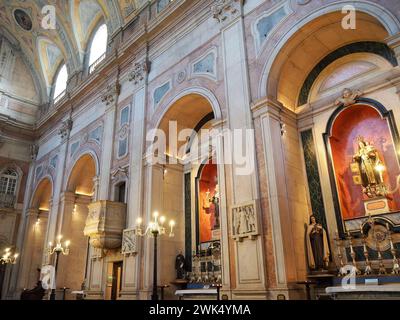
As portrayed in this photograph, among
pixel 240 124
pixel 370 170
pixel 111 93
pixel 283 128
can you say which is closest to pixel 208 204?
pixel 240 124

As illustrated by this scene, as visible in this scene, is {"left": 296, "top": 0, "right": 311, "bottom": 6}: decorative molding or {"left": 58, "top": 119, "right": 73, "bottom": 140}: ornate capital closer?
{"left": 296, "top": 0, "right": 311, "bottom": 6}: decorative molding

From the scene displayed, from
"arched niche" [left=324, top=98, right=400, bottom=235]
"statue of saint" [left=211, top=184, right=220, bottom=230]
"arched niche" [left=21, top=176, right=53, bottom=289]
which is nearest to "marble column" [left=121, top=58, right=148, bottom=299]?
"statue of saint" [left=211, top=184, right=220, bottom=230]

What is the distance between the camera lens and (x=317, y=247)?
277 inches

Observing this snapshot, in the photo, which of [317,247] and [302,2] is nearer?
[317,247]

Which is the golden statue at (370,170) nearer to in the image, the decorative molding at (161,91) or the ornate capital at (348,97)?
the ornate capital at (348,97)

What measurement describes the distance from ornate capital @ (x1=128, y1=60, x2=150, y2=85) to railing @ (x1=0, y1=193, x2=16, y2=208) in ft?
35.1

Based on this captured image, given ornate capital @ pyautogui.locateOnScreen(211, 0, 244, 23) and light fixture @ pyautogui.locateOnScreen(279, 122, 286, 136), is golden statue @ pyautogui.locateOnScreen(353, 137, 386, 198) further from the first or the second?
ornate capital @ pyautogui.locateOnScreen(211, 0, 244, 23)

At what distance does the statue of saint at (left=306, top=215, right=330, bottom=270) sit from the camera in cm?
700

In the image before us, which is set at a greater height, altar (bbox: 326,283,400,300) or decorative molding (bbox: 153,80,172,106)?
decorative molding (bbox: 153,80,172,106)

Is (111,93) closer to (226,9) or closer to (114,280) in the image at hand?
(226,9)

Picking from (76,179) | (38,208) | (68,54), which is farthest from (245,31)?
(38,208)

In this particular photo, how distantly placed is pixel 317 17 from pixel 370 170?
3426mm

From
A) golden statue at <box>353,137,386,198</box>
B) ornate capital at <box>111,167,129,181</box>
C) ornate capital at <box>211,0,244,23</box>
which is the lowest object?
golden statue at <box>353,137,386,198</box>

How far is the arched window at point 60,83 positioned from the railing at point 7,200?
5.68 meters
